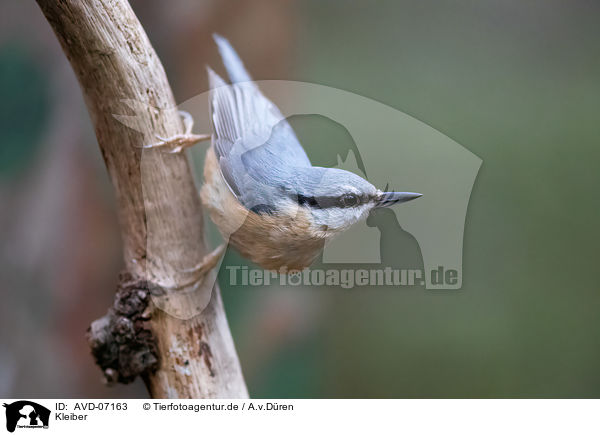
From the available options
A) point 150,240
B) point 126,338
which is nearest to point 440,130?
point 150,240

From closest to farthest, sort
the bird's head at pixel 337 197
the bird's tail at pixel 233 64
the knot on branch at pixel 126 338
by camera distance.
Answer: the bird's head at pixel 337 197
the knot on branch at pixel 126 338
the bird's tail at pixel 233 64

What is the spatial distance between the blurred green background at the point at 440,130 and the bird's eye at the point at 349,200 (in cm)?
49

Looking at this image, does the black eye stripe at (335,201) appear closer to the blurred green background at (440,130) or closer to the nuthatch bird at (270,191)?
the nuthatch bird at (270,191)

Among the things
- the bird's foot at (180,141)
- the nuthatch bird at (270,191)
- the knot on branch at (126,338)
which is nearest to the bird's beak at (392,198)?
the nuthatch bird at (270,191)

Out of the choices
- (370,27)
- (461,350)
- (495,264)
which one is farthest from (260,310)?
(370,27)

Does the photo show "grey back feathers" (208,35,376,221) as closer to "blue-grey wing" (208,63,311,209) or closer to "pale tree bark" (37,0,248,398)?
"blue-grey wing" (208,63,311,209)

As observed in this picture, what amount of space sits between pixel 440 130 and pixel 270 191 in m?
0.58

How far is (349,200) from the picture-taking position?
1.11 metres

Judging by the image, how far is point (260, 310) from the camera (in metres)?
2.13

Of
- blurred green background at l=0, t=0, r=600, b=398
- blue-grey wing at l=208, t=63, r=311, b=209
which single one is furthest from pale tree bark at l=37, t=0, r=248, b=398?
blurred green background at l=0, t=0, r=600, b=398

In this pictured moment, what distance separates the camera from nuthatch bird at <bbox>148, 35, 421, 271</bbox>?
112cm

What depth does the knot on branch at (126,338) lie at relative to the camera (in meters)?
1.20
